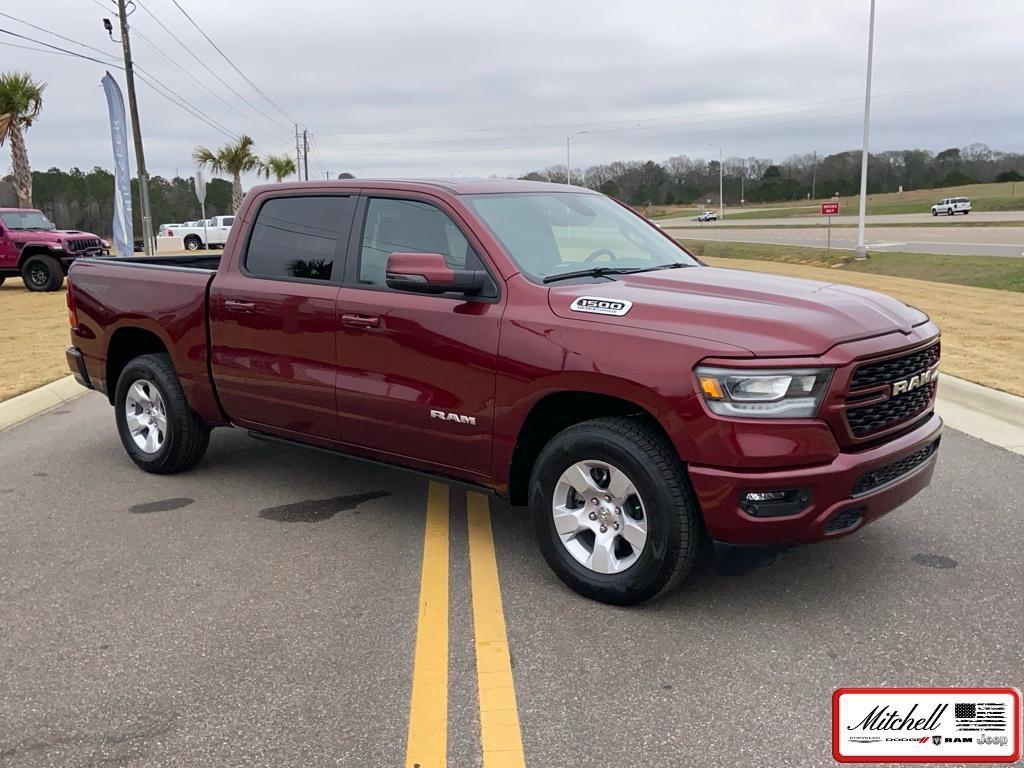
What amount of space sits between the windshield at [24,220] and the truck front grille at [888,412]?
22743 mm

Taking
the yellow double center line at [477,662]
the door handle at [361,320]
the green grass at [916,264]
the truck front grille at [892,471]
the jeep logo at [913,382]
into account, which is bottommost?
the yellow double center line at [477,662]

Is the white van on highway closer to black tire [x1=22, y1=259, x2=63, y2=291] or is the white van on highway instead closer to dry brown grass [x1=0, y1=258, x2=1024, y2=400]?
dry brown grass [x1=0, y1=258, x2=1024, y2=400]

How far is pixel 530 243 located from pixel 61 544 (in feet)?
9.76

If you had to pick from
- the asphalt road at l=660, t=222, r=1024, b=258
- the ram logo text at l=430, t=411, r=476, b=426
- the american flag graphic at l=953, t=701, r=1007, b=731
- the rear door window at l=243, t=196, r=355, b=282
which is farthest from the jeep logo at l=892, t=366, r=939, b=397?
the asphalt road at l=660, t=222, r=1024, b=258

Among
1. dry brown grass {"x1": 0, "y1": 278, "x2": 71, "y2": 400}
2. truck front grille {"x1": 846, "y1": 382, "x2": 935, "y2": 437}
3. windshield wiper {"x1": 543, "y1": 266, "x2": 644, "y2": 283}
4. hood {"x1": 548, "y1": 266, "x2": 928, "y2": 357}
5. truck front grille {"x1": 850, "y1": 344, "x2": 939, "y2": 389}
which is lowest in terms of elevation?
dry brown grass {"x1": 0, "y1": 278, "x2": 71, "y2": 400}

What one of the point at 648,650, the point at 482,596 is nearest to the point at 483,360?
the point at 482,596

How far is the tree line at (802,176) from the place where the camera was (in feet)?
342

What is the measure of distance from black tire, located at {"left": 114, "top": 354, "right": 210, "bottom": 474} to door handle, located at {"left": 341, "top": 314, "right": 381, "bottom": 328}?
1.73 metres

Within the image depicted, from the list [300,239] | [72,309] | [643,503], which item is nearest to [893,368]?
[643,503]

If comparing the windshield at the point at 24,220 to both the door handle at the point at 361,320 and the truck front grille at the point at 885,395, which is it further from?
the truck front grille at the point at 885,395

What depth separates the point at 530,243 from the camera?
459 centimetres

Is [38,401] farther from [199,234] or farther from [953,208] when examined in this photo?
[953,208]

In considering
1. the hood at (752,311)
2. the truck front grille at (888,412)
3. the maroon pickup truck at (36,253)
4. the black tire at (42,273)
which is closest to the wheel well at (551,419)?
A: the hood at (752,311)

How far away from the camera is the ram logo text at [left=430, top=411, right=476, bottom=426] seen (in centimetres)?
434
